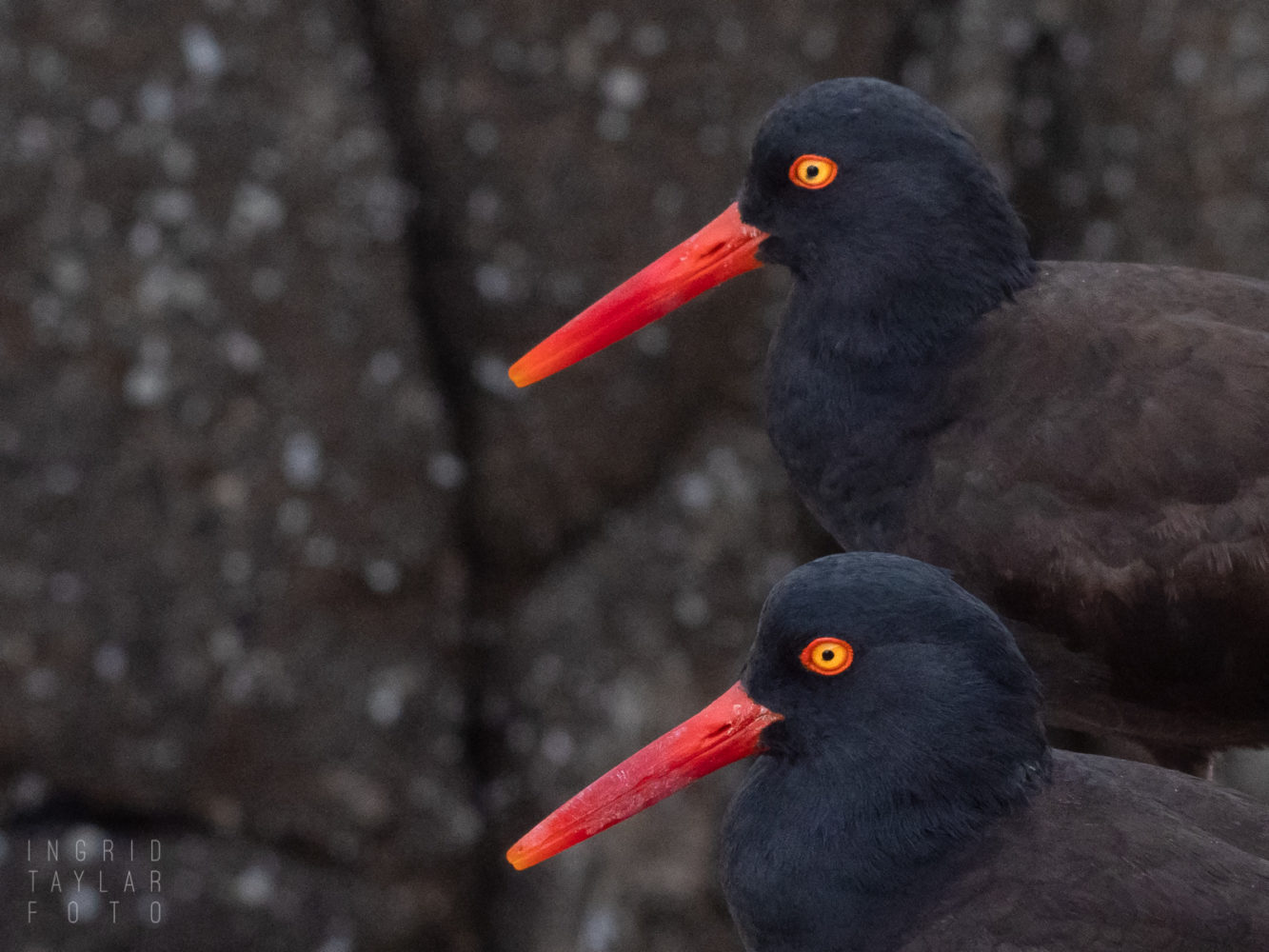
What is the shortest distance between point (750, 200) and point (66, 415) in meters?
1.38

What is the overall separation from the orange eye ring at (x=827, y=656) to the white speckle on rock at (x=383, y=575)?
57.5 inches

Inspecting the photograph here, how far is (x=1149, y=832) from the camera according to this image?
1.42m

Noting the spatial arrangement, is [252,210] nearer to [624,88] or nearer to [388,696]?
[624,88]

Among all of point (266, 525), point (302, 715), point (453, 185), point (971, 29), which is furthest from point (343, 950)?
point (971, 29)

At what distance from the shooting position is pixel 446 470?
2.90 m

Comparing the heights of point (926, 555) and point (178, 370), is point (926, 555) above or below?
Result: below

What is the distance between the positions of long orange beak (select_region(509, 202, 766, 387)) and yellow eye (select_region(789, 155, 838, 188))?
0.11 m

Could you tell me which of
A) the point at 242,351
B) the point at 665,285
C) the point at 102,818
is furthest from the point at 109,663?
the point at 665,285

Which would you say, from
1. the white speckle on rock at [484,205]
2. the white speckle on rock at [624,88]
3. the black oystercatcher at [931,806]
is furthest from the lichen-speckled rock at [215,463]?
the black oystercatcher at [931,806]

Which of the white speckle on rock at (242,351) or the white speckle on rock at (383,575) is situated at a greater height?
the white speckle on rock at (242,351)

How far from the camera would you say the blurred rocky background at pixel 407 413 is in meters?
2.67

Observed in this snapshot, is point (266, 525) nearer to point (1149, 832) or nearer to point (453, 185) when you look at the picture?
point (453, 185)

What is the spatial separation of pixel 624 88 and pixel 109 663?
1.46 metres

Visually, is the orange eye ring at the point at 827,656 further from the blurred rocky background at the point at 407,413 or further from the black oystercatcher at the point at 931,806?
the blurred rocky background at the point at 407,413
